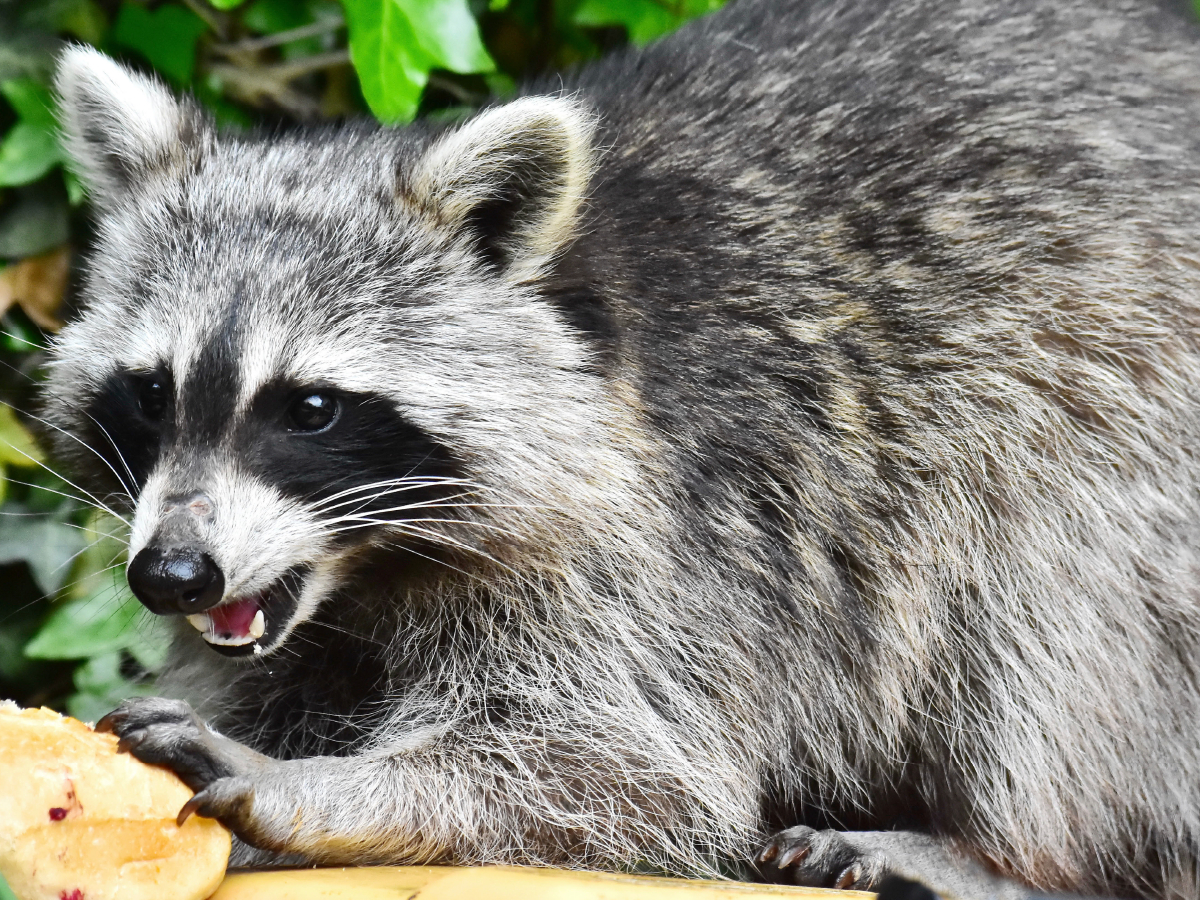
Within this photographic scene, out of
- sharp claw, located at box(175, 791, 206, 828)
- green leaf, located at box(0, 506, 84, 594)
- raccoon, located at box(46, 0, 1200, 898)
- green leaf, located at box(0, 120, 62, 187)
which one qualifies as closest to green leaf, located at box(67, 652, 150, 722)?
green leaf, located at box(0, 506, 84, 594)

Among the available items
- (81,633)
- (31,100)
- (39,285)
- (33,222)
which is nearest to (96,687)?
(81,633)

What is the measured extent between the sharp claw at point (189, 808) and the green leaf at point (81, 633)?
5.30ft

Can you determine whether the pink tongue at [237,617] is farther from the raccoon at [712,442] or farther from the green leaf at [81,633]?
the green leaf at [81,633]

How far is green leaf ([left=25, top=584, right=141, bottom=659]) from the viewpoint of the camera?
3793 millimetres

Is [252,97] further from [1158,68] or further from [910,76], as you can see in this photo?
[1158,68]

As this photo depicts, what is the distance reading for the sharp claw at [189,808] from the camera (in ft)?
7.13

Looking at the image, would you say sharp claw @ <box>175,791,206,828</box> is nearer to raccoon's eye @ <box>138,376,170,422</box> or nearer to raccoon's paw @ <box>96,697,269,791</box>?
raccoon's paw @ <box>96,697,269,791</box>

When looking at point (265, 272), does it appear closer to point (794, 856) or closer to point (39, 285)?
point (794, 856)

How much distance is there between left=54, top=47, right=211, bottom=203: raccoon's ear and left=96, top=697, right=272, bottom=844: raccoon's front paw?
4.00ft

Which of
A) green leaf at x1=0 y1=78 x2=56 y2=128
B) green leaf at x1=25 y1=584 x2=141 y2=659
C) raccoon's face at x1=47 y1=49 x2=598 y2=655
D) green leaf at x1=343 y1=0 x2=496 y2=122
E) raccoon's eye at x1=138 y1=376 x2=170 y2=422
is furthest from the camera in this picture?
green leaf at x1=25 y1=584 x2=141 y2=659

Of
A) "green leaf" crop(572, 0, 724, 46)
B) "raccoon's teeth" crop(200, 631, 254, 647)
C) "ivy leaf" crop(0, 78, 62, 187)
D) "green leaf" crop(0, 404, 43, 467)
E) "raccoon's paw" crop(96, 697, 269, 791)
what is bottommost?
"raccoon's paw" crop(96, 697, 269, 791)

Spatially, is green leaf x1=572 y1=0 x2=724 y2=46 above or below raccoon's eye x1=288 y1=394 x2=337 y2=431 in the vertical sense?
above

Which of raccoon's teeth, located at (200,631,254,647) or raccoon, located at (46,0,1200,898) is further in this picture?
raccoon, located at (46,0,1200,898)

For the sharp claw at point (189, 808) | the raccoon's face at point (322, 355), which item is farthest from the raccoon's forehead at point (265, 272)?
the sharp claw at point (189, 808)
